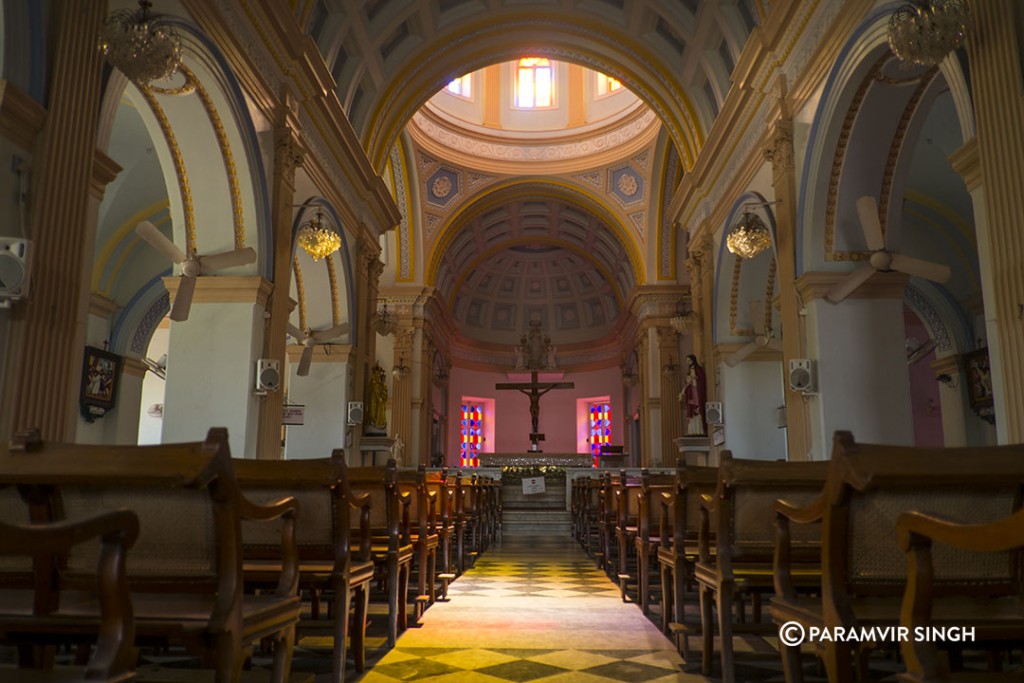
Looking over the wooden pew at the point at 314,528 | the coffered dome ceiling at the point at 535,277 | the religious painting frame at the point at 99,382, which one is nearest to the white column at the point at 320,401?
the religious painting frame at the point at 99,382

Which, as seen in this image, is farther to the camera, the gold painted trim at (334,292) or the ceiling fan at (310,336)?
the gold painted trim at (334,292)

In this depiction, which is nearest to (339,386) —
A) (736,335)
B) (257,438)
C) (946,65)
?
(257,438)

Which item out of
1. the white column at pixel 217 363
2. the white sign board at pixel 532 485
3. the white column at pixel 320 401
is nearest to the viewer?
the white column at pixel 217 363

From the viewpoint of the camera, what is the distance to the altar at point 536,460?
18156 mm

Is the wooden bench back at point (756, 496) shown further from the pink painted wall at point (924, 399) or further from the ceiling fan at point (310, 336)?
A: the pink painted wall at point (924, 399)

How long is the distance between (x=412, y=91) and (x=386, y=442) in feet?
16.8

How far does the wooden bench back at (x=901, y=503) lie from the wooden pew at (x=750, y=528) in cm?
80

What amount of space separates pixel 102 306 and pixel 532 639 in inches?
396

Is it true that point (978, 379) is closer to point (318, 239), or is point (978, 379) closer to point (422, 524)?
point (318, 239)

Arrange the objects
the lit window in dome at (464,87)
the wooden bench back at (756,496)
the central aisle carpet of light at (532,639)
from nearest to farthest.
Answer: the wooden bench back at (756,496), the central aisle carpet of light at (532,639), the lit window in dome at (464,87)

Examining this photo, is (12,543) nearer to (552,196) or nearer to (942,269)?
(942,269)

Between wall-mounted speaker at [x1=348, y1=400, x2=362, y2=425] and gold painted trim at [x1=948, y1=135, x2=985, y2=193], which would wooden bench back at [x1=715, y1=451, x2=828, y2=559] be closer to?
gold painted trim at [x1=948, y1=135, x2=985, y2=193]

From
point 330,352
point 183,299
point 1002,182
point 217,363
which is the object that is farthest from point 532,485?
point 1002,182

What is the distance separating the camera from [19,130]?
3926 mm
